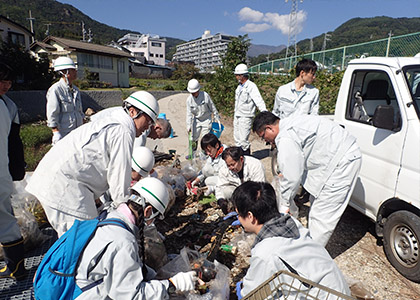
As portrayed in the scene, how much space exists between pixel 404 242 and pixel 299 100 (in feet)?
8.09

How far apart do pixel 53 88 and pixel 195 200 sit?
9.00ft

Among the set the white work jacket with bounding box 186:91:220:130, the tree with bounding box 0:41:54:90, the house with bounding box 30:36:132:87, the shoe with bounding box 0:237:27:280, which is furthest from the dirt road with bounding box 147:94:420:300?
the house with bounding box 30:36:132:87

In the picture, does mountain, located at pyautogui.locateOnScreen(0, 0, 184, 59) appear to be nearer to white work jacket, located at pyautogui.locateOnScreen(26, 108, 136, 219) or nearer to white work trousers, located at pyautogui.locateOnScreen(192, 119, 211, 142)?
white work trousers, located at pyautogui.locateOnScreen(192, 119, 211, 142)

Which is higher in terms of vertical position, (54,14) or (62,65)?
(54,14)

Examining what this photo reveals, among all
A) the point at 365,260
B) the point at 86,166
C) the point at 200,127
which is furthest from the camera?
the point at 200,127

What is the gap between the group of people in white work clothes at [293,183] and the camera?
5.24ft

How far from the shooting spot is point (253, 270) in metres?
1.63

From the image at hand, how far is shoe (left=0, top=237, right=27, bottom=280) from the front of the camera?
2637mm

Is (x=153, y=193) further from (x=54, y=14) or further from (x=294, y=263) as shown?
(x=54, y=14)

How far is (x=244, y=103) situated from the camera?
5859mm

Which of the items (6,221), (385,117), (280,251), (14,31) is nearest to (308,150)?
(385,117)

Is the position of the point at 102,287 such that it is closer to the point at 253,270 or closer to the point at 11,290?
the point at 253,270

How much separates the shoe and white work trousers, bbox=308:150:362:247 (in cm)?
297

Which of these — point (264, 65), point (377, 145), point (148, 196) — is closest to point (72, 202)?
point (148, 196)
